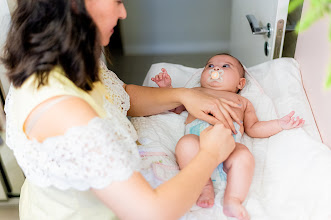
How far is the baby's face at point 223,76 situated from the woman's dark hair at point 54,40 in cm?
76

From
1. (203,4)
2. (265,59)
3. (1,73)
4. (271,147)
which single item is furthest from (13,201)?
(203,4)

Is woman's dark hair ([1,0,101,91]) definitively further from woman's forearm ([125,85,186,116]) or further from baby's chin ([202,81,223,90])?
baby's chin ([202,81,223,90])

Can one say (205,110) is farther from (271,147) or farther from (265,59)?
(265,59)

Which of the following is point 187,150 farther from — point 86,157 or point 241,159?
point 86,157

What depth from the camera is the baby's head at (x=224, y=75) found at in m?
1.50

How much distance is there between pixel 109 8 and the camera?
2.83 feet

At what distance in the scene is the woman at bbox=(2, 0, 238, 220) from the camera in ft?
2.49

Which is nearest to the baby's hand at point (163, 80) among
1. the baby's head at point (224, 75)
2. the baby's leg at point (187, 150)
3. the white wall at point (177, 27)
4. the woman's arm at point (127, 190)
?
the baby's head at point (224, 75)

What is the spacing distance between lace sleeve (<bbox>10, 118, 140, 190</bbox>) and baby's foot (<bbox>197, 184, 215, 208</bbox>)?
325 millimetres

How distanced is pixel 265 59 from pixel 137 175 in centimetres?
103

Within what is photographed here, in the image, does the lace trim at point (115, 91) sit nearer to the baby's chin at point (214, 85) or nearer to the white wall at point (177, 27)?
the baby's chin at point (214, 85)

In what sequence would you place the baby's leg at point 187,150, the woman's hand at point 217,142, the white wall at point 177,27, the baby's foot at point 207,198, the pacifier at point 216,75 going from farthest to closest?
1. the white wall at point 177,27
2. the pacifier at point 216,75
3. the baby's leg at point 187,150
4. the baby's foot at point 207,198
5. the woman's hand at point 217,142

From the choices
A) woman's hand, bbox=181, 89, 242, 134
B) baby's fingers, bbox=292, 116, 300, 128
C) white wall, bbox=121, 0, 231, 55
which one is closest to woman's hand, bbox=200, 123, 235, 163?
woman's hand, bbox=181, 89, 242, 134

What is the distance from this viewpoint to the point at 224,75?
59.4 inches
